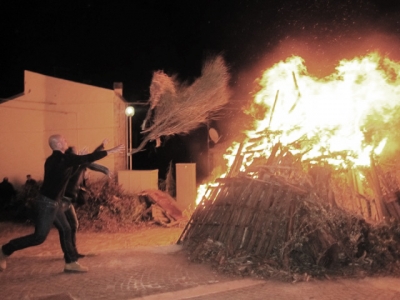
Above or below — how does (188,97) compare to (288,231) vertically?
above

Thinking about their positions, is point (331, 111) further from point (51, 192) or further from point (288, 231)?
point (51, 192)

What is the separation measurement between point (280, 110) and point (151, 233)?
4.27 metres

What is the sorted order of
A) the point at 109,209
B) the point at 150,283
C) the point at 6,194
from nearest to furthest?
the point at 150,283
the point at 109,209
the point at 6,194

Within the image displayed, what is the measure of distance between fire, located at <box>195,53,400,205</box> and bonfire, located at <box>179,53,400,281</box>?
20mm

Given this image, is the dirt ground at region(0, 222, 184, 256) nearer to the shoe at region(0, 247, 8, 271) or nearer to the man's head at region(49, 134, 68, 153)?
the shoe at region(0, 247, 8, 271)

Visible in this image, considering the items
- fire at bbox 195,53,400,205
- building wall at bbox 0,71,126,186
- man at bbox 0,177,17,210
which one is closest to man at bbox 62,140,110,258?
fire at bbox 195,53,400,205

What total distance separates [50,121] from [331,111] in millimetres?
10029

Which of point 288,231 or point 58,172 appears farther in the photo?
point 288,231

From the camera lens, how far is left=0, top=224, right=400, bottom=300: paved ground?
5.58 meters

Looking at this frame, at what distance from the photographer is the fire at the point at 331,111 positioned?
857 centimetres

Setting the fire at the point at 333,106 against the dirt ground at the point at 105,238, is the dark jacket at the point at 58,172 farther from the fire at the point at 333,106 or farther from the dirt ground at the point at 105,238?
the fire at the point at 333,106

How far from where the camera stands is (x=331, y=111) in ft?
30.5

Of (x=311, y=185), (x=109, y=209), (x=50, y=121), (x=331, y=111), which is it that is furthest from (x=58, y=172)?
(x=50, y=121)

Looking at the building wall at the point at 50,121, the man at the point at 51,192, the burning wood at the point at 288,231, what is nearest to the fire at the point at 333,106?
the burning wood at the point at 288,231
